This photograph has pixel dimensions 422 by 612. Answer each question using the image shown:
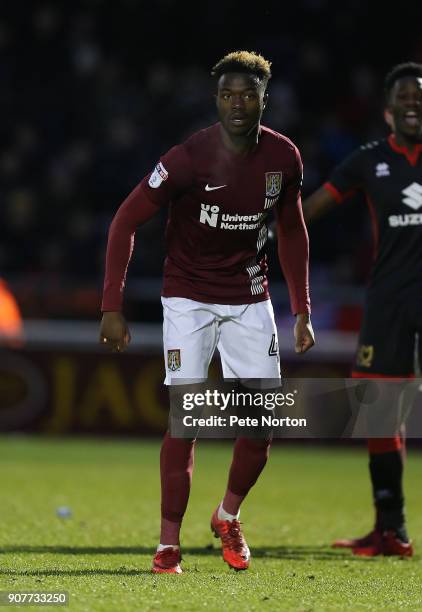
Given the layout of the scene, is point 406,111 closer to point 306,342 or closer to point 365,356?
point 365,356

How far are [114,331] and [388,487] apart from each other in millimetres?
2104

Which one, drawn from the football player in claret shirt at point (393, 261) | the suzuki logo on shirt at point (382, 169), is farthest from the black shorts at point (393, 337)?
the suzuki logo on shirt at point (382, 169)

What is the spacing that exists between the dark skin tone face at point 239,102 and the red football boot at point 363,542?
2391 mm

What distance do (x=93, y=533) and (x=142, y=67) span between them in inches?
390

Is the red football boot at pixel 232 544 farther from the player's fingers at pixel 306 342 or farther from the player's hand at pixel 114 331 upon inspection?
the player's hand at pixel 114 331

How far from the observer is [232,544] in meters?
5.82

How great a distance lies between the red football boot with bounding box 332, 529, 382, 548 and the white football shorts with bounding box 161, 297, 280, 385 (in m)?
1.44

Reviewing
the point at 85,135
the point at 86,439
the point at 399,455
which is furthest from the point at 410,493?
the point at 85,135

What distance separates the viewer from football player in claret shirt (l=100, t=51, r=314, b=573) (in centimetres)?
547

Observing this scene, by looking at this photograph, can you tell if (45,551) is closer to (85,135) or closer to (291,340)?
(291,340)

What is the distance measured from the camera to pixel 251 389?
5738mm

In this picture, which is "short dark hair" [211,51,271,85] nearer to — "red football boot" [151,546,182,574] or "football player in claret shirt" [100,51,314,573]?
"football player in claret shirt" [100,51,314,573]

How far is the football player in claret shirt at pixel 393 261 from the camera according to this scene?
21.7ft

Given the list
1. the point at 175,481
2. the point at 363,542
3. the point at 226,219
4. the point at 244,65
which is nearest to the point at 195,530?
the point at 363,542
